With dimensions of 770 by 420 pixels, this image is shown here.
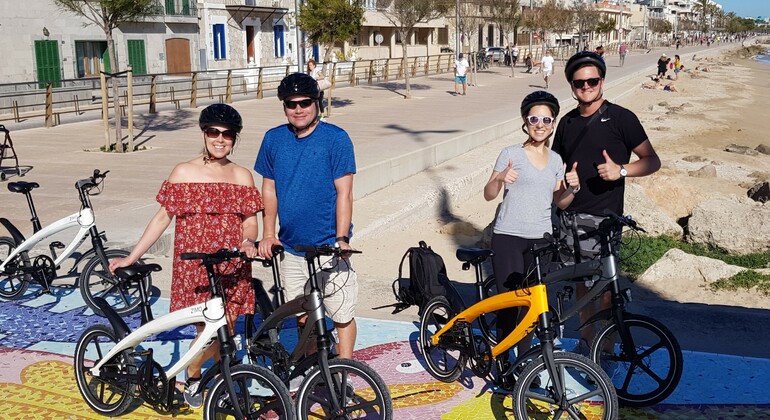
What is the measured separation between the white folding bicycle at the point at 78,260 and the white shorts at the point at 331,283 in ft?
6.69

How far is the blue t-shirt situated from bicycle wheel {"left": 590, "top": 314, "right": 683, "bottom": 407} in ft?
5.02

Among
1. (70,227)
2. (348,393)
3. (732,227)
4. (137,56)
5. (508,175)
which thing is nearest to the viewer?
(348,393)

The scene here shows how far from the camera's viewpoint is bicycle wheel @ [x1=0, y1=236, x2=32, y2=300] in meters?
6.44

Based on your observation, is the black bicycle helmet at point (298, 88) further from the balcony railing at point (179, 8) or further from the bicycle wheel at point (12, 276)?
the balcony railing at point (179, 8)

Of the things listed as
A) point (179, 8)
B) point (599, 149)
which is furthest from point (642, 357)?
point (179, 8)

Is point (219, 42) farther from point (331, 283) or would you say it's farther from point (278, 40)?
point (331, 283)

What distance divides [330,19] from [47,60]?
11.9 m

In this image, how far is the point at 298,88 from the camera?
3.94 meters

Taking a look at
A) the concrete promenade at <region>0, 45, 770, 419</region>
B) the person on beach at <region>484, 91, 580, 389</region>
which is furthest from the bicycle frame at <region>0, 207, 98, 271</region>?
the person on beach at <region>484, 91, 580, 389</region>

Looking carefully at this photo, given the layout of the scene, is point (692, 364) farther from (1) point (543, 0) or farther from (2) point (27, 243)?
(1) point (543, 0)

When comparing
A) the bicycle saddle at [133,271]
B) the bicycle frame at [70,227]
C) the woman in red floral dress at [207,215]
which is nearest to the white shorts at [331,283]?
the woman in red floral dress at [207,215]

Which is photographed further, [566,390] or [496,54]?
[496,54]

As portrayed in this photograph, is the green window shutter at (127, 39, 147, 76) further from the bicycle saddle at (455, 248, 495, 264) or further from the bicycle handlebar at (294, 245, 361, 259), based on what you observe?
the bicycle handlebar at (294, 245, 361, 259)

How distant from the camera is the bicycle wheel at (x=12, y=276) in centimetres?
644
